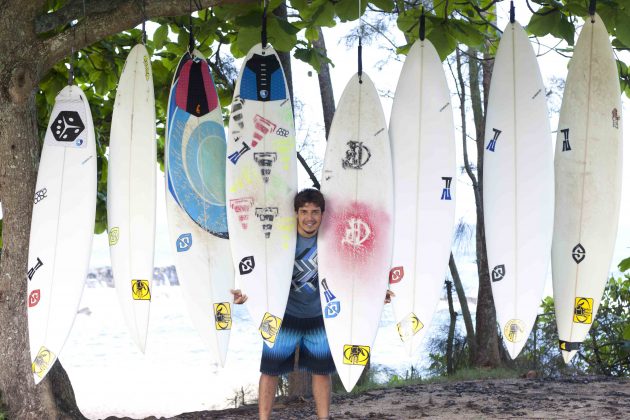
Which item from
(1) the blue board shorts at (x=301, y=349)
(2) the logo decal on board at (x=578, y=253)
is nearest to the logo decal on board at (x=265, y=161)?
(1) the blue board shorts at (x=301, y=349)

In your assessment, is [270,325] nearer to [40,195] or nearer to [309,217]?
[309,217]

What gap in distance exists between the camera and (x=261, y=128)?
3434 mm

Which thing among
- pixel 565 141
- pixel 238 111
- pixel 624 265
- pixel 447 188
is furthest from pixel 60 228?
pixel 624 265

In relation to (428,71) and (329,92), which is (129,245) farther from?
(329,92)

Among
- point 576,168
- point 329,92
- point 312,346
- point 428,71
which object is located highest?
point 329,92

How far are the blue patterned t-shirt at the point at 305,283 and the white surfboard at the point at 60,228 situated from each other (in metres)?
0.86

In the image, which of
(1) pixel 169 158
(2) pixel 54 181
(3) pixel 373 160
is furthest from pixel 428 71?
(2) pixel 54 181

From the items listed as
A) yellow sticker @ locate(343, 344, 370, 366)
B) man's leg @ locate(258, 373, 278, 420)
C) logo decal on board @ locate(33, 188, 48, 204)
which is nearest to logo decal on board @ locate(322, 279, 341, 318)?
yellow sticker @ locate(343, 344, 370, 366)

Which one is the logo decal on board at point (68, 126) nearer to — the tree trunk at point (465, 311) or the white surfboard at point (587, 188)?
the white surfboard at point (587, 188)

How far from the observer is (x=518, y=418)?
400 centimetres

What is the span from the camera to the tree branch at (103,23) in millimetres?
3572

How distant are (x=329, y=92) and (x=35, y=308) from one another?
109 inches

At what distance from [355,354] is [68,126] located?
1561mm

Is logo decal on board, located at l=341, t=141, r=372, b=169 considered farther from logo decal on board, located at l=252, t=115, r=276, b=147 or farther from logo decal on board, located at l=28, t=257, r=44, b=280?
logo decal on board, located at l=28, t=257, r=44, b=280
